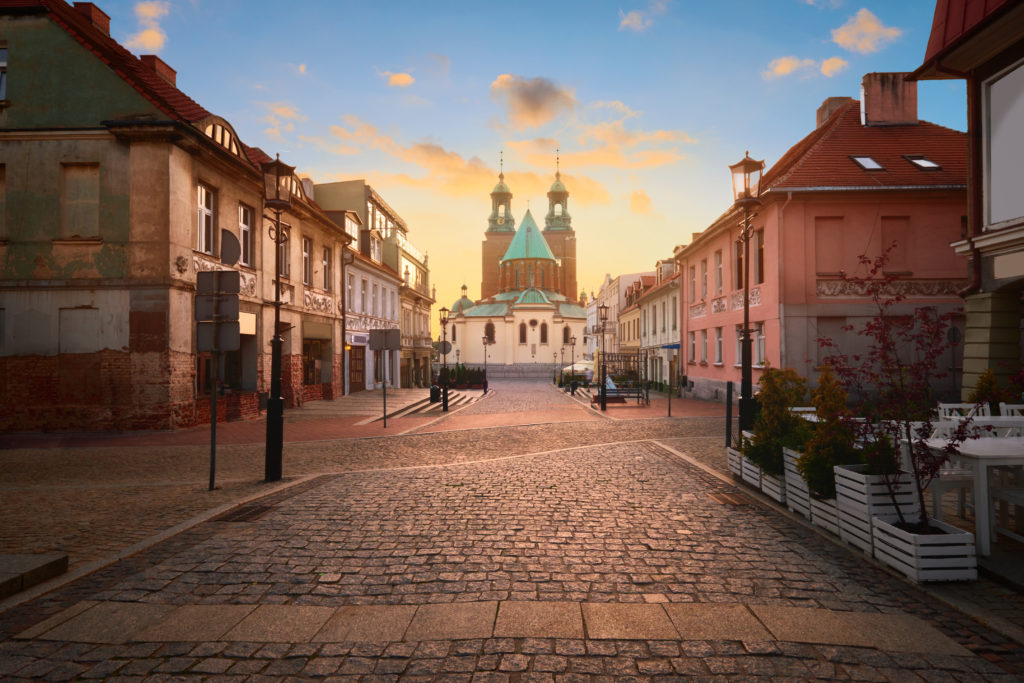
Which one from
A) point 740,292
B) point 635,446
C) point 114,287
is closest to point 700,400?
point 740,292

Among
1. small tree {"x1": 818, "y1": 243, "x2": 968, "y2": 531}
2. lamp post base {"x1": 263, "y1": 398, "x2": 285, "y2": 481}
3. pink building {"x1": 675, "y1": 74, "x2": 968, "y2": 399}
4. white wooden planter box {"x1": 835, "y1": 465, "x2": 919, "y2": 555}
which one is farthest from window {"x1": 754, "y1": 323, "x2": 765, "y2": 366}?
lamp post base {"x1": 263, "y1": 398, "x2": 285, "y2": 481}

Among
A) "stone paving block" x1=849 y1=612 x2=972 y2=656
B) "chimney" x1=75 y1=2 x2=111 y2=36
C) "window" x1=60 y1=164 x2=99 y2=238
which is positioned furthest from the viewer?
"chimney" x1=75 y1=2 x2=111 y2=36

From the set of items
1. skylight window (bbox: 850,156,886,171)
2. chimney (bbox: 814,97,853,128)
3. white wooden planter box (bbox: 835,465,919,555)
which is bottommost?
white wooden planter box (bbox: 835,465,919,555)

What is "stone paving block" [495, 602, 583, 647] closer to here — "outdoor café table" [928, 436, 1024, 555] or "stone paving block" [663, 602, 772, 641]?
"stone paving block" [663, 602, 772, 641]

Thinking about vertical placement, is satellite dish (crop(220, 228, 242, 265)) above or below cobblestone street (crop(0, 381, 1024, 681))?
above

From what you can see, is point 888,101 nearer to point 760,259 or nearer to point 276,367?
point 760,259

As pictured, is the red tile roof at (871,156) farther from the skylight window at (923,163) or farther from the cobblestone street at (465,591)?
the cobblestone street at (465,591)

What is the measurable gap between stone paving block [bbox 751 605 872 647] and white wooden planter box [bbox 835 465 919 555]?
1.43 meters

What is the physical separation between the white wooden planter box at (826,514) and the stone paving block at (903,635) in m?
1.80

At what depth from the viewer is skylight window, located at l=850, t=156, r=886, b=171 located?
65.2 ft

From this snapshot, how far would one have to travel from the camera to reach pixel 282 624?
385 cm

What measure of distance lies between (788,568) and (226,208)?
17.3 meters

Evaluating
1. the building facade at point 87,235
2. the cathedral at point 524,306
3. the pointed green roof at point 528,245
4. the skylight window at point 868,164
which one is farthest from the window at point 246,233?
the pointed green roof at point 528,245

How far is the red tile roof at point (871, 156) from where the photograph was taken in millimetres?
19188
